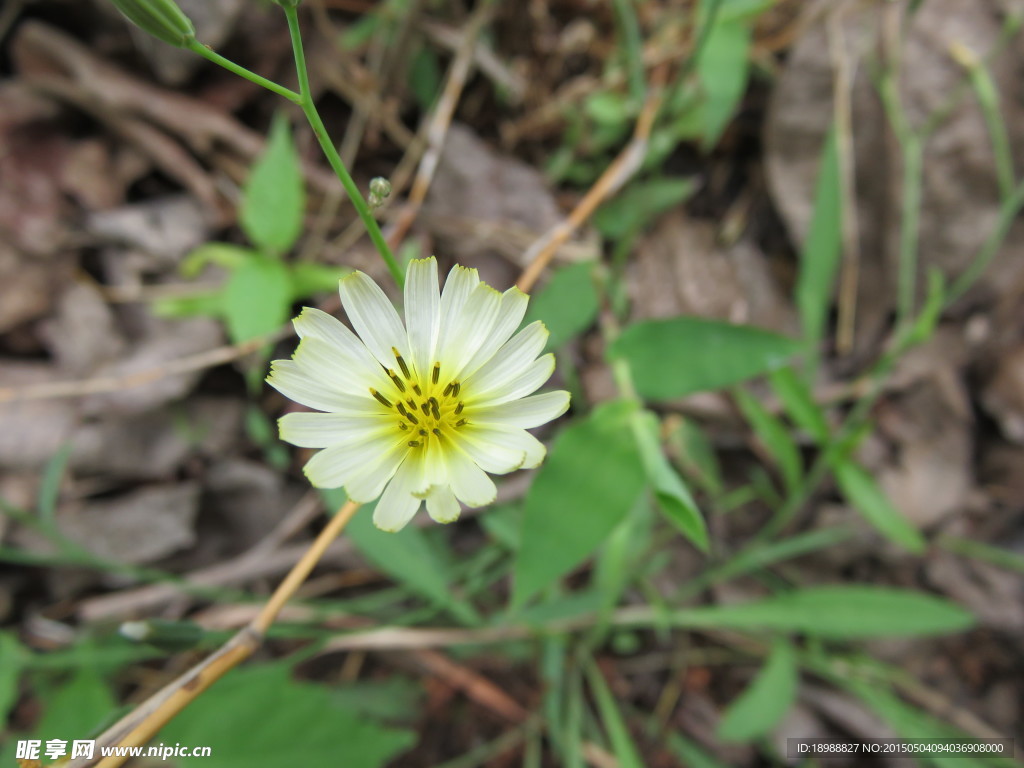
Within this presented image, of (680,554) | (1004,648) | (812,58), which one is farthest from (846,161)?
(1004,648)

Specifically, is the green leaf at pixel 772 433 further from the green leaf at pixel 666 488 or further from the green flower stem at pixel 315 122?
the green flower stem at pixel 315 122

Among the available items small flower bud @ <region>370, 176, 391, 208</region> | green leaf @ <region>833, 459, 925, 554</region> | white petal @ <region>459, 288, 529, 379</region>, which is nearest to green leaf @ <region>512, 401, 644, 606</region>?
white petal @ <region>459, 288, 529, 379</region>

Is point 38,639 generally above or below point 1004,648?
above

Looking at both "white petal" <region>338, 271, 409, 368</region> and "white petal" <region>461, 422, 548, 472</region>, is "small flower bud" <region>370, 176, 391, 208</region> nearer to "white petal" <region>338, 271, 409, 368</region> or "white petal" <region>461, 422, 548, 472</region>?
"white petal" <region>338, 271, 409, 368</region>

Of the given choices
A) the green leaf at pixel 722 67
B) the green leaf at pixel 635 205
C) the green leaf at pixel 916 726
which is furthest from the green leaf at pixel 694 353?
the green leaf at pixel 916 726

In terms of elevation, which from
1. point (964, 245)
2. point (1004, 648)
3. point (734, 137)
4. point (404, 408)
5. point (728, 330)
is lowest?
point (1004, 648)

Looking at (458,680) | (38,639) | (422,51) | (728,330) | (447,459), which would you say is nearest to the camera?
(447,459)

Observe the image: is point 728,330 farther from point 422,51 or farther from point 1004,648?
point 1004,648
